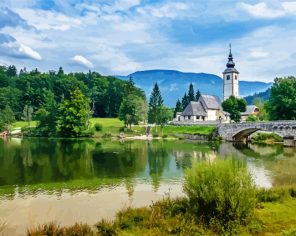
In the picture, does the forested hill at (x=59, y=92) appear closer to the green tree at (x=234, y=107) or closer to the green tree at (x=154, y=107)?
the green tree at (x=154, y=107)

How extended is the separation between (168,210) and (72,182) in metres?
13.1

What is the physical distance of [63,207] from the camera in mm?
19453

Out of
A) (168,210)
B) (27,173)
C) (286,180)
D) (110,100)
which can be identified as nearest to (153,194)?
(168,210)

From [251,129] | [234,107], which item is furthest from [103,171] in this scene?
[234,107]

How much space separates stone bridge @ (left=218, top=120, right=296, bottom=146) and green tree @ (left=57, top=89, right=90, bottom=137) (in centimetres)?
3102

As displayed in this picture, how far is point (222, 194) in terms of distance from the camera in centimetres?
1361

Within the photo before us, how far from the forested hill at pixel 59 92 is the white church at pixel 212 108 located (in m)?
27.0

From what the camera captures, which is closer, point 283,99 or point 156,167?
point 156,167

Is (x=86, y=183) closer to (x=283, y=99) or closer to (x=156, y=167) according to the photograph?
(x=156, y=167)

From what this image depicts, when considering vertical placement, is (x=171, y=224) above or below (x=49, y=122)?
below

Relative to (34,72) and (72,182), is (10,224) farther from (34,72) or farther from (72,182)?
(34,72)

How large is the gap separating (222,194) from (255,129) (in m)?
58.4

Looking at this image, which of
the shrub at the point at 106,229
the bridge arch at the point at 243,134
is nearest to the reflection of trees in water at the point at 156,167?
the shrub at the point at 106,229

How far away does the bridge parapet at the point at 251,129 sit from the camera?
62.2 metres
